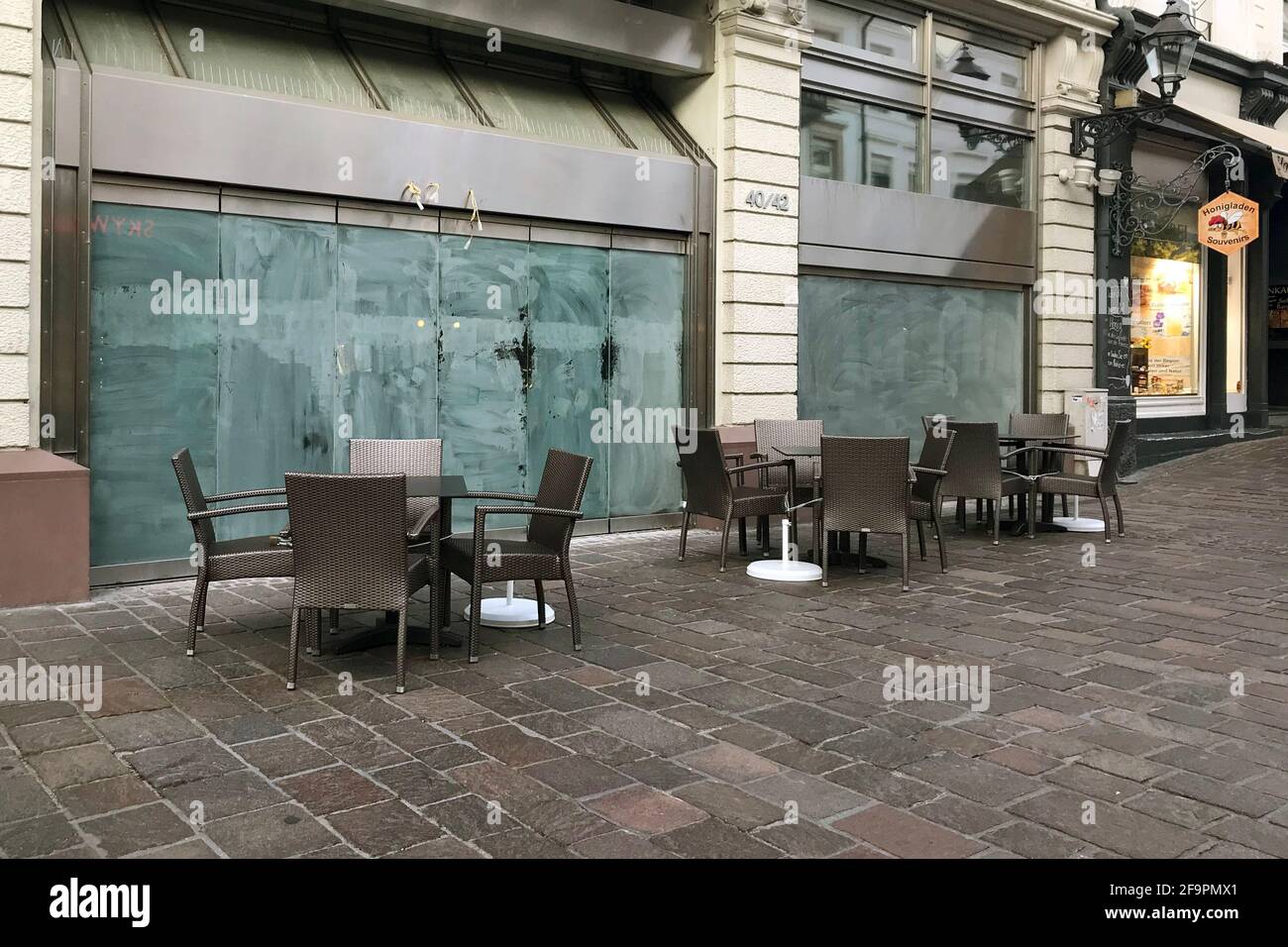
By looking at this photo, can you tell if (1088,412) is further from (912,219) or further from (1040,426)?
(912,219)

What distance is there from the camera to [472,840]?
3.36m

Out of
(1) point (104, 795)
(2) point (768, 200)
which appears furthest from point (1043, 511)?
(1) point (104, 795)

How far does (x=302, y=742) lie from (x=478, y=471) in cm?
515

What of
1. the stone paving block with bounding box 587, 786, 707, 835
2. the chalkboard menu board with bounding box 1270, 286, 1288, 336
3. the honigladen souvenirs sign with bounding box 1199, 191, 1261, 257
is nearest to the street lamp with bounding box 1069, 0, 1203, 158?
the honigladen souvenirs sign with bounding box 1199, 191, 1261, 257

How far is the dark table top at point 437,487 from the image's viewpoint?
558 centimetres

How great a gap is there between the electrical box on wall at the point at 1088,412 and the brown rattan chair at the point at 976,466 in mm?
4901

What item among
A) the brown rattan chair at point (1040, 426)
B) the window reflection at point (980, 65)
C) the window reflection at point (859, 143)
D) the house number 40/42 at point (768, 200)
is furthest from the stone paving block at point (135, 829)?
the window reflection at point (980, 65)

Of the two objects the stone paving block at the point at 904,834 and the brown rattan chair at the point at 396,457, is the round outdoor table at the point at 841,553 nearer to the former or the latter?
the brown rattan chair at the point at 396,457

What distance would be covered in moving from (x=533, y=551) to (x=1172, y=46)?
31.6 feet

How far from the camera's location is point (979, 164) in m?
13.3

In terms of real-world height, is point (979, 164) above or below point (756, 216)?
above

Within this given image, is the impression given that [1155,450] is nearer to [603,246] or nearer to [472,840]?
[603,246]

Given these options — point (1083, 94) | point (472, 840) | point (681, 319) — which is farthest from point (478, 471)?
point (1083, 94)
